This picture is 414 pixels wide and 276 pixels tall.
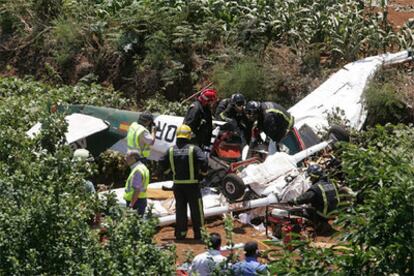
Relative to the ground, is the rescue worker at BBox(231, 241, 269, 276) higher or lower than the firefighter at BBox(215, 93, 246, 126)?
lower

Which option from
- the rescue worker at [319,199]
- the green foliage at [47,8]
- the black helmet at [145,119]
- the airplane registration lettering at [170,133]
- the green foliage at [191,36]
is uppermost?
the green foliage at [47,8]

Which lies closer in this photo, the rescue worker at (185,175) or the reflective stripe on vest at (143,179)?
the reflective stripe on vest at (143,179)

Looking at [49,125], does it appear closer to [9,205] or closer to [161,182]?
[9,205]

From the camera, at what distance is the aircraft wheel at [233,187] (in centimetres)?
1695

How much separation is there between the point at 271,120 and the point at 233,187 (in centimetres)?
155

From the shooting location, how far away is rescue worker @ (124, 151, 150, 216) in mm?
15766

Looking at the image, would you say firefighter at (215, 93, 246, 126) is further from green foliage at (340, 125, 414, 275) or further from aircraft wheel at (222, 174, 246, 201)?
green foliage at (340, 125, 414, 275)

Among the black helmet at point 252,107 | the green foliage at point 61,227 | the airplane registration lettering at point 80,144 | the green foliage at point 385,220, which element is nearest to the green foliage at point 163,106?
the airplane registration lettering at point 80,144

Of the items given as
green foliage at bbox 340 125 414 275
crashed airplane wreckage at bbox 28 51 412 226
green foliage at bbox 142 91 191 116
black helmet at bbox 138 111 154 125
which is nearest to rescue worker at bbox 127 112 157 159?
crashed airplane wreckage at bbox 28 51 412 226

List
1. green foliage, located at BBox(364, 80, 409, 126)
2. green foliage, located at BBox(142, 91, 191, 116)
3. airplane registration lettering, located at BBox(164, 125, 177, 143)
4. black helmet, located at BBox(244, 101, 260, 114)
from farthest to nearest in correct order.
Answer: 1. green foliage, located at BBox(142, 91, 191, 116)
2. green foliage, located at BBox(364, 80, 409, 126)
3. airplane registration lettering, located at BBox(164, 125, 177, 143)
4. black helmet, located at BBox(244, 101, 260, 114)

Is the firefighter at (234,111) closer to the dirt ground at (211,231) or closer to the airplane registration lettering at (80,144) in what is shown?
the dirt ground at (211,231)

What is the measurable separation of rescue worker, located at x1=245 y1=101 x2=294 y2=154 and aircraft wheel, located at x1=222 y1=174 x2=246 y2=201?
1.33 meters

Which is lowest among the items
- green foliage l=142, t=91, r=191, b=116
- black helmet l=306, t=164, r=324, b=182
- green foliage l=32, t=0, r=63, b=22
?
black helmet l=306, t=164, r=324, b=182

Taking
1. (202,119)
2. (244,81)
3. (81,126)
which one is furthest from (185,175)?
(244,81)
